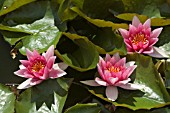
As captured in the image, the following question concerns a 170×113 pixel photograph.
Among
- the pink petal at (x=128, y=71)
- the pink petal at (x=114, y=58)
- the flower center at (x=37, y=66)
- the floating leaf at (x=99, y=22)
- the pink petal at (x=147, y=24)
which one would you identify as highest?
the floating leaf at (x=99, y=22)

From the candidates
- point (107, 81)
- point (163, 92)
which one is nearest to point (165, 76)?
point (163, 92)

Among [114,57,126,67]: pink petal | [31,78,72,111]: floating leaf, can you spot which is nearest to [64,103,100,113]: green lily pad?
[31,78,72,111]: floating leaf

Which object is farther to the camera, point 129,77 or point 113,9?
point 113,9

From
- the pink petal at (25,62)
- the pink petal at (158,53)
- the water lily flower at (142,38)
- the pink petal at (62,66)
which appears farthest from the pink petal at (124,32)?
the pink petal at (25,62)

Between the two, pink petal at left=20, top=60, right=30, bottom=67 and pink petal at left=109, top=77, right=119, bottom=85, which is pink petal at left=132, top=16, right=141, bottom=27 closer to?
pink petal at left=109, top=77, right=119, bottom=85

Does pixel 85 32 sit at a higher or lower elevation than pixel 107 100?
higher

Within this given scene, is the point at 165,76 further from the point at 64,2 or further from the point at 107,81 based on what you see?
the point at 64,2

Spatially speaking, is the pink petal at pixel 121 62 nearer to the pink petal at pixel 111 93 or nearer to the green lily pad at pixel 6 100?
the pink petal at pixel 111 93
